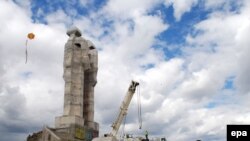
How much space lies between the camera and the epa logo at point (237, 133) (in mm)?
23047

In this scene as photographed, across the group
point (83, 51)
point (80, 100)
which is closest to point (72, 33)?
point (83, 51)

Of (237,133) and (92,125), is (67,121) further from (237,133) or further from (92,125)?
(237,133)

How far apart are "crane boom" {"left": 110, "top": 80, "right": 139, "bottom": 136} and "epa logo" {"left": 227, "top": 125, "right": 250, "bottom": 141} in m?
45.5

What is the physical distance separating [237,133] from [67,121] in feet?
Answer: 160

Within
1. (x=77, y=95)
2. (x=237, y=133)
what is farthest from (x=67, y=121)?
(x=237, y=133)

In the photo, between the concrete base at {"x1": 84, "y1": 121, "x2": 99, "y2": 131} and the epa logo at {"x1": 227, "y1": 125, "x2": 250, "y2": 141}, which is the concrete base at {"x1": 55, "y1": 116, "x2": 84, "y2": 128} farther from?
the epa logo at {"x1": 227, "y1": 125, "x2": 250, "y2": 141}

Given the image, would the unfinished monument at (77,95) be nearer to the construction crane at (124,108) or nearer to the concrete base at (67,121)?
the concrete base at (67,121)

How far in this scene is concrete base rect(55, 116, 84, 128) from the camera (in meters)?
68.1

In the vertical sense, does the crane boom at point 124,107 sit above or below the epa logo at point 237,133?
above

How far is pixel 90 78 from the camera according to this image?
78.9m

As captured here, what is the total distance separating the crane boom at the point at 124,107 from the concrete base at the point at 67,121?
6.12 metres

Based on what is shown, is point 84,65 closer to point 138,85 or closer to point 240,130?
point 138,85

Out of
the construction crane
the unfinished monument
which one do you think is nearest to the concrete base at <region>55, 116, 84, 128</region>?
the unfinished monument

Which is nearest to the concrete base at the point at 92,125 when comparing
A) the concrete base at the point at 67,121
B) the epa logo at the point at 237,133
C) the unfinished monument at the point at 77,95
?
the unfinished monument at the point at 77,95
